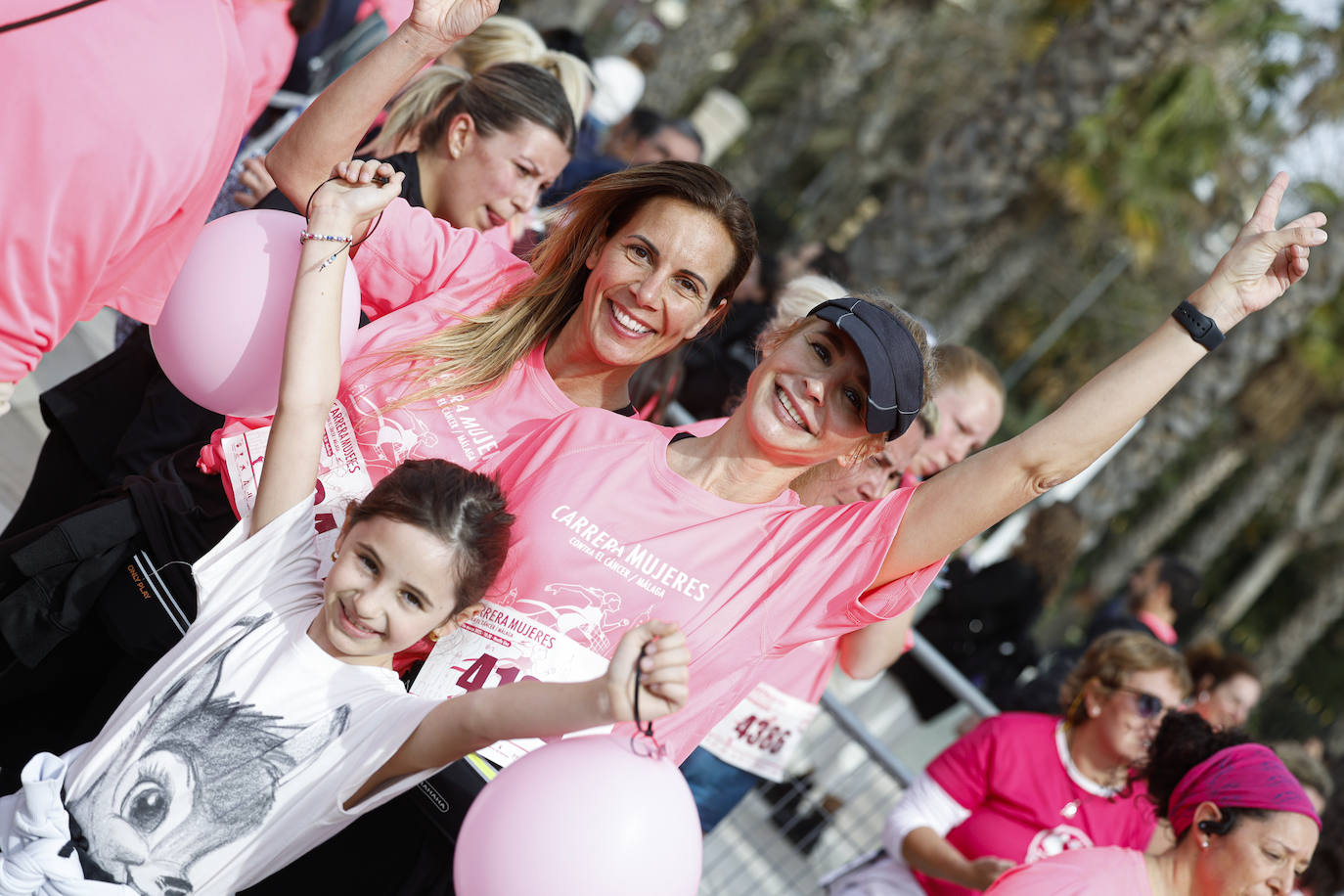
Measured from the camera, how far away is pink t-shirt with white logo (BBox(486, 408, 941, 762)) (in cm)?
226

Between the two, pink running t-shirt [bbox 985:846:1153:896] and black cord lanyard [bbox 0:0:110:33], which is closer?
black cord lanyard [bbox 0:0:110:33]

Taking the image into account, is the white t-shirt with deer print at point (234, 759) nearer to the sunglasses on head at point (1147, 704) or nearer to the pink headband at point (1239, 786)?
the pink headband at point (1239, 786)

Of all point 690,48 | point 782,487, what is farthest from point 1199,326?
point 690,48

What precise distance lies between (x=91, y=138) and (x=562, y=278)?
123 cm

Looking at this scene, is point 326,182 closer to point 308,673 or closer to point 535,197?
point 308,673

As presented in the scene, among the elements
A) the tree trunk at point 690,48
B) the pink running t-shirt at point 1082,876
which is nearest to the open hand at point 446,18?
the pink running t-shirt at point 1082,876

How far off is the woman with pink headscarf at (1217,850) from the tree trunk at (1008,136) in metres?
6.74

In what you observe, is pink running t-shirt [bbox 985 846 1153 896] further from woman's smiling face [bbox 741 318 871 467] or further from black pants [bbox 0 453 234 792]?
black pants [bbox 0 453 234 792]


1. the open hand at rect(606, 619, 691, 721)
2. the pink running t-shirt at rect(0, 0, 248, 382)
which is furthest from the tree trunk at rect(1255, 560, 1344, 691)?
the pink running t-shirt at rect(0, 0, 248, 382)

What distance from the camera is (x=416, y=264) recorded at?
9.27 feet

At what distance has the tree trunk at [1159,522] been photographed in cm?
1370

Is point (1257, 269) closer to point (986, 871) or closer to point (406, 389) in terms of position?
point (406, 389)

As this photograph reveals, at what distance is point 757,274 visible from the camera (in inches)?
237

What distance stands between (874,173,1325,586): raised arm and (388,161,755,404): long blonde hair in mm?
850
